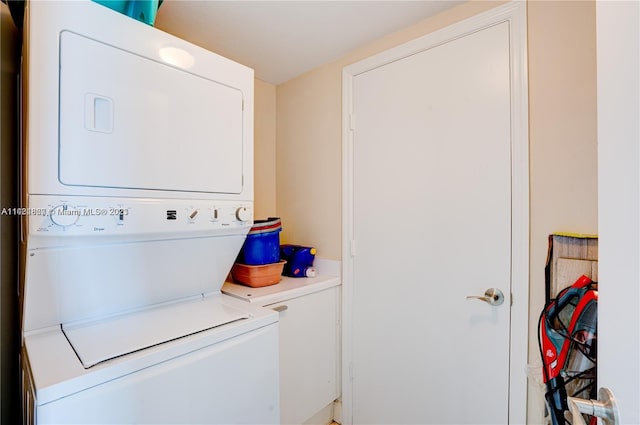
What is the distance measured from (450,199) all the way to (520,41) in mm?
799

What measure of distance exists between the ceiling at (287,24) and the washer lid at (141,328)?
5.12ft

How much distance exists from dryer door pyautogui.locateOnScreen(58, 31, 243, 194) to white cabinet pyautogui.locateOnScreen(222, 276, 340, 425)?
0.72 metres

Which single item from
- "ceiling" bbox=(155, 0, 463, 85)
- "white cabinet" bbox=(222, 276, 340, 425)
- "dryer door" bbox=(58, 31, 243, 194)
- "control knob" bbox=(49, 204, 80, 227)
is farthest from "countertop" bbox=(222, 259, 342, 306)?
"ceiling" bbox=(155, 0, 463, 85)

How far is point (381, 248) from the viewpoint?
189 cm

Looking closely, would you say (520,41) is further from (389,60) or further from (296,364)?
(296,364)

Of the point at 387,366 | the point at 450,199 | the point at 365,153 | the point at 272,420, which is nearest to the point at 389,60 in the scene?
the point at 365,153

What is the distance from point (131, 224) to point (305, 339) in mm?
1244

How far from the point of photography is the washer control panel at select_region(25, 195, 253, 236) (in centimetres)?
93

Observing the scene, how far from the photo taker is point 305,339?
1870 mm

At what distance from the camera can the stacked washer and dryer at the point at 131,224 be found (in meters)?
0.92
